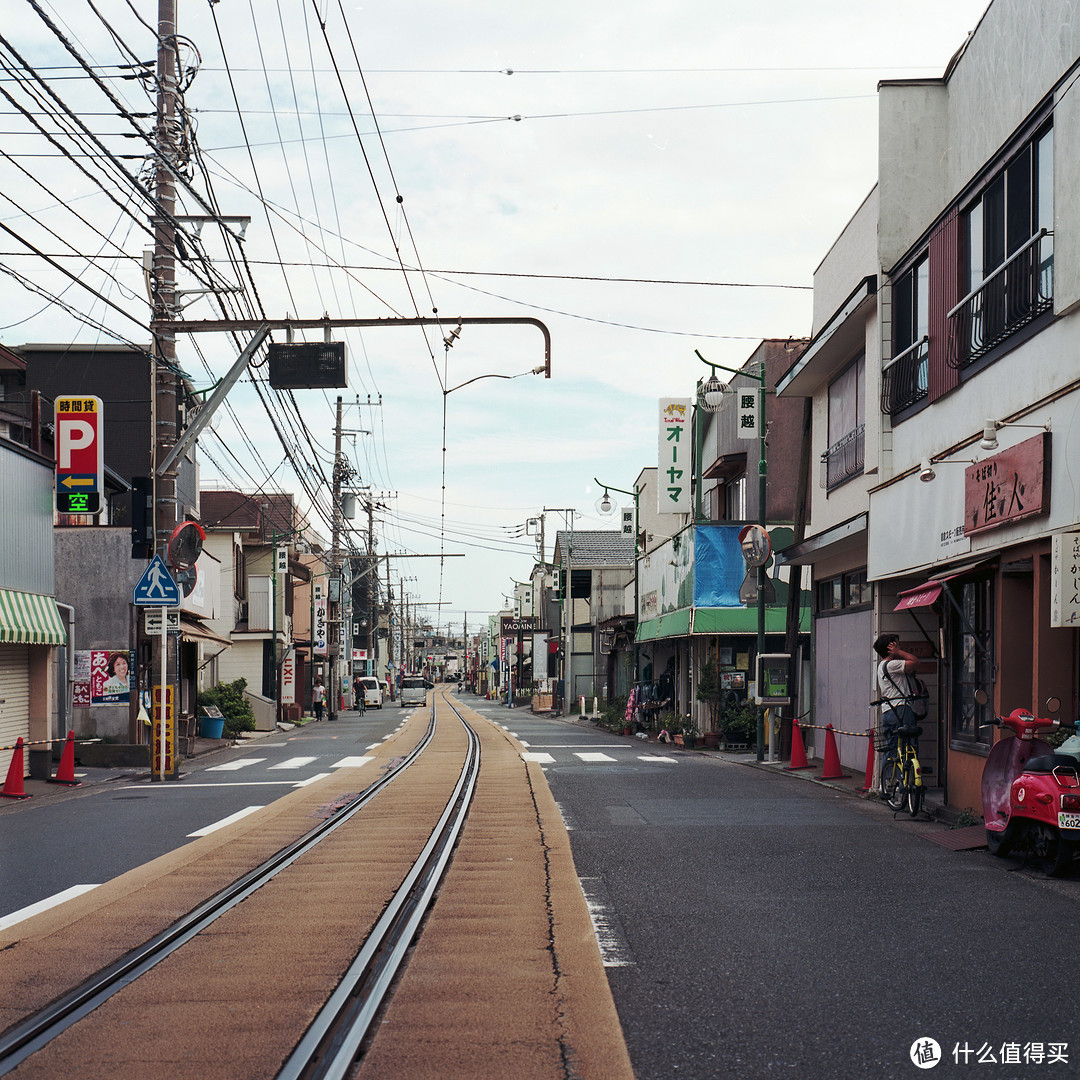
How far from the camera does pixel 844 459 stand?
2011cm

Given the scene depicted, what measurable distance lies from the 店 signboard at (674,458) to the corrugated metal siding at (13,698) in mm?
20657

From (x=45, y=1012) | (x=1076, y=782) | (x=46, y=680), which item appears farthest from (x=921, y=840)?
(x=46, y=680)

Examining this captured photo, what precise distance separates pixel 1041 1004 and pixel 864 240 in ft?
47.4

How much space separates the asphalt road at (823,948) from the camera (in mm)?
4848

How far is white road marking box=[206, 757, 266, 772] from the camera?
864 inches

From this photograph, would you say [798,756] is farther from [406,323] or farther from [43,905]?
[43,905]

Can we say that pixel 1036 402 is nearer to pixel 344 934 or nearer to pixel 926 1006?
pixel 926 1006

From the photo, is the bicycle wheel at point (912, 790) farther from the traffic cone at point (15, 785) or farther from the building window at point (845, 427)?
the traffic cone at point (15, 785)

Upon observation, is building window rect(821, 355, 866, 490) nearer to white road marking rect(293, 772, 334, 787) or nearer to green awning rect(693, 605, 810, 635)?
green awning rect(693, 605, 810, 635)

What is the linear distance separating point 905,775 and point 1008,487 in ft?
11.4

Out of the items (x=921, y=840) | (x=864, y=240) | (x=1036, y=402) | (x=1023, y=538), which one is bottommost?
(x=921, y=840)

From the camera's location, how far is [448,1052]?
4.73m

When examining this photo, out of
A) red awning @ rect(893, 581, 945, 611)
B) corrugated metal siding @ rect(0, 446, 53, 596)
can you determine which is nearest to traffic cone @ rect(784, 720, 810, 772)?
red awning @ rect(893, 581, 945, 611)

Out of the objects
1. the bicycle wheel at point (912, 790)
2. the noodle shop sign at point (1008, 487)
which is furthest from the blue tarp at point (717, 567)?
the noodle shop sign at point (1008, 487)
